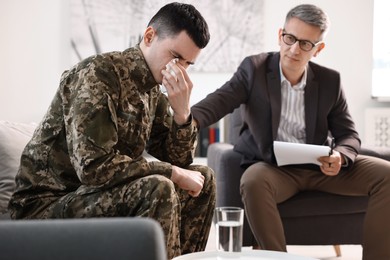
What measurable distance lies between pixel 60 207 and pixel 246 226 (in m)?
1.13

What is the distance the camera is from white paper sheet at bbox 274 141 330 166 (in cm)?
279

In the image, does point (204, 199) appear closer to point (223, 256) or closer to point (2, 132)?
point (223, 256)

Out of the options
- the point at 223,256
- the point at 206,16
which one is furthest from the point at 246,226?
the point at 206,16

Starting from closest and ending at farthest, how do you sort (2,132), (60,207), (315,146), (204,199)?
(60,207) → (204,199) → (2,132) → (315,146)

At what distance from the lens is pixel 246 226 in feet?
9.62

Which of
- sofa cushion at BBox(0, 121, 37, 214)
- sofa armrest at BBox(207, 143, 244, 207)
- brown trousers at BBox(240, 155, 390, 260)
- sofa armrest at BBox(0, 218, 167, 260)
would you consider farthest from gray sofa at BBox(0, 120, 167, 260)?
sofa armrest at BBox(207, 143, 244, 207)

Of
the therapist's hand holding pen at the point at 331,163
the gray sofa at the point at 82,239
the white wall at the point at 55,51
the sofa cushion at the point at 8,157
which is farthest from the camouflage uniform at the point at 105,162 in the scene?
the white wall at the point at 55,51

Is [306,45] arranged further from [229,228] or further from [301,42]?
[229,228]

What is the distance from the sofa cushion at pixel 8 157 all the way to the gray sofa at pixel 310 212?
92 centimetres

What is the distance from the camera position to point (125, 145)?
2.13 metres

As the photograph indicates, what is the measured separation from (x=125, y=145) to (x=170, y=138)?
0.21 metres

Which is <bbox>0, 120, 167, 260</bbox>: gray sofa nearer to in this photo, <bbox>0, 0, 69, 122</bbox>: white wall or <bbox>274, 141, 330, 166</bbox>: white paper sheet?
<bbox>274, 141, 330, 166</bbox>: white paper sheet

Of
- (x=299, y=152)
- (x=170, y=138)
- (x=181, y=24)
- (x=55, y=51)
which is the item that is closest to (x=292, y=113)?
(x=299, y=152)

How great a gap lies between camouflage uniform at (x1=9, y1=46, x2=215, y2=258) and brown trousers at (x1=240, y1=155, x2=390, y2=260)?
52cm
